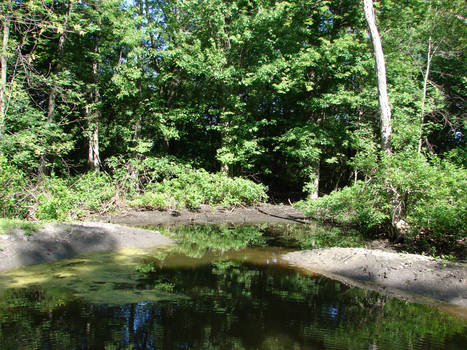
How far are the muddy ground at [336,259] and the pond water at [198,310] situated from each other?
0.52 meters

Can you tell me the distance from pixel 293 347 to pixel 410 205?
23.5 feet

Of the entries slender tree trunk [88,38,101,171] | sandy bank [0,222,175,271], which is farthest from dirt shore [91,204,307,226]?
slender tree trunk [88,38,101,171]

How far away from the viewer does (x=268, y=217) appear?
17.0 meters

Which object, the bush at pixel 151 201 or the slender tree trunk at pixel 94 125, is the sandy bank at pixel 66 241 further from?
the slender tree trunk at pixel 94 125

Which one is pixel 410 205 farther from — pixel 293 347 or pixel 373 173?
pixel 293 347

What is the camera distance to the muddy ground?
21.8 ft

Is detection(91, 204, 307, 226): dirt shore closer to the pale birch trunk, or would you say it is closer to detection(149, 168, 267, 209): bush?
detection(149, 168, 267, 209): bush

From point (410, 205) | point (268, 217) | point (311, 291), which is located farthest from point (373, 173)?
point (268, 217)

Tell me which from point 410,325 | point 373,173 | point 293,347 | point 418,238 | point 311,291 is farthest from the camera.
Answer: point 373,173

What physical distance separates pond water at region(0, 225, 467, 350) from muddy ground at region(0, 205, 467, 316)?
517 millimetres

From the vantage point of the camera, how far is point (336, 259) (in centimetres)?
835

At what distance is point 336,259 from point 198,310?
4306 millimetres

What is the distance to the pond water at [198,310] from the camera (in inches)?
168

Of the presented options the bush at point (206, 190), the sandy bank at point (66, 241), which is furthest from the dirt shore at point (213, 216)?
the sandy bank at point (66, 241)
